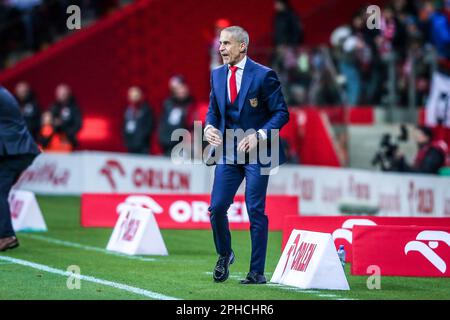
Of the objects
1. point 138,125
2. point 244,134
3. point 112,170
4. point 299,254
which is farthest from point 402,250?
point 138,125

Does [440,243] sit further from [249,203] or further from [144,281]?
[144,281]

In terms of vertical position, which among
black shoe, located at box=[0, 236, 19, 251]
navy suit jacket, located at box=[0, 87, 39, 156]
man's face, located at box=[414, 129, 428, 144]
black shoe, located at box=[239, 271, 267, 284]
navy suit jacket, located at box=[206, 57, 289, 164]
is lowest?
black shoe, located at box=[0, 236, 19, 251]

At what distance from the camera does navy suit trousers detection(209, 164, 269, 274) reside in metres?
11.2

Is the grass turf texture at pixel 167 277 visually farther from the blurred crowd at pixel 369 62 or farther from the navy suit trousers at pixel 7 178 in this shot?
the blurred crowd at pixel 369 62

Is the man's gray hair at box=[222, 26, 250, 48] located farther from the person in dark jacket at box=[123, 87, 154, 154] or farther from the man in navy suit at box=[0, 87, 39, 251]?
the person in dark jacket at box=[123, 87, 154, 154]

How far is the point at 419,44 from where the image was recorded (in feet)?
76.6

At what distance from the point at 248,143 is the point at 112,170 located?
14.4m

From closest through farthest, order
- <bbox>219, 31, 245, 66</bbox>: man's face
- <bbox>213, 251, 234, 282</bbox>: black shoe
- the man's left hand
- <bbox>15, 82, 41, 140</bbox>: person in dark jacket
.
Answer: the man's left hand < <bbox>219, 31, 245, 66</bbox>: man's face < <bbox>213, 251, 234, 282</bbox>: black shoe < <bbox>15, 82, 41, 140</bbox>: person in dark jacket

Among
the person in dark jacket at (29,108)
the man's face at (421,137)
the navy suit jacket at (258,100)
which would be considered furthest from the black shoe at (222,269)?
the person in dark jacket at (29,108)

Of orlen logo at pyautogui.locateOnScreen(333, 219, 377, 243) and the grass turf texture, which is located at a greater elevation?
orlen logo at pyautogui.locateOnScreen(333, 219, 377, 243)

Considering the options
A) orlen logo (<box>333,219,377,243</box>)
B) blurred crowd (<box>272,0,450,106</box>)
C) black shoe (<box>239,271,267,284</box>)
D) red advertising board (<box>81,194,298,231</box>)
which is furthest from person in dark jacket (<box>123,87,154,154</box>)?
black shoe (<box>239,271,267,284</box>)

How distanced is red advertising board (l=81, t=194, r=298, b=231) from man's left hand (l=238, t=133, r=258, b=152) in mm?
6799

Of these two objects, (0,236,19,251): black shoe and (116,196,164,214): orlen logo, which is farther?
(116,196,164,214): orlen logo

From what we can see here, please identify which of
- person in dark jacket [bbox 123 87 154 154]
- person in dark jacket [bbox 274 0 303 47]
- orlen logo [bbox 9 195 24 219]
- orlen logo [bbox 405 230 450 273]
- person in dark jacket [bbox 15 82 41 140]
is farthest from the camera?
person in dark jacket [bbox 15 82 41 140]
